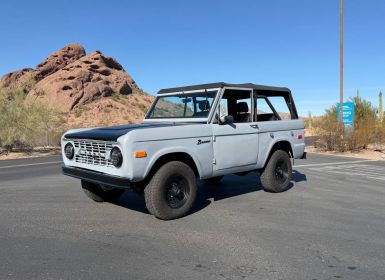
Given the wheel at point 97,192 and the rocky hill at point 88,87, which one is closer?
the wheel at point 97,192

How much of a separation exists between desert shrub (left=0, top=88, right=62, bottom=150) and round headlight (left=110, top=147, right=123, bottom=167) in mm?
19719

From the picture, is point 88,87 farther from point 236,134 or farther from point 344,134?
point 236,134

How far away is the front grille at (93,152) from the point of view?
5812 mm

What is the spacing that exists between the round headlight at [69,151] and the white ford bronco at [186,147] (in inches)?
0.6

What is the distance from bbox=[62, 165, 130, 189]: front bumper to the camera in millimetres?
5543

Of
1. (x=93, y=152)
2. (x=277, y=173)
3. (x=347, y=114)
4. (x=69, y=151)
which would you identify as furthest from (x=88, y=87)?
(x=93, y=152)

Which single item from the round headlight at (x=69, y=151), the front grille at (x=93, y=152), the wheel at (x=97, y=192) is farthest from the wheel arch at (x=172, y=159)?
the wheel at (x=97, y=192)

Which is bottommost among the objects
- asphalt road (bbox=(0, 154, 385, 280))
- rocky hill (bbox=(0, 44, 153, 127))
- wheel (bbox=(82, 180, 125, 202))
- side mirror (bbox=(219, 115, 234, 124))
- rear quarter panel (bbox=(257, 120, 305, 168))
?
asphalt road (bbox=(0, 154, 385, 280))

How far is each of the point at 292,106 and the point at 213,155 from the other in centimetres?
314

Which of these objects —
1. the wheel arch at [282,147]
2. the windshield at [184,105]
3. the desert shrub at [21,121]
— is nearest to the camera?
the windshield at [184,105]

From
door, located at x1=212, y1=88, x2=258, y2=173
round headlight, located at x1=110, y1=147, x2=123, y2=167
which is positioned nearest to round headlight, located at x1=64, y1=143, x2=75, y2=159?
round headlight, located at x1=110, y1=147, x2=123, y2=167

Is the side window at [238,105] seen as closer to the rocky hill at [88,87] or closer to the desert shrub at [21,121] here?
the desert shrub at [21,121]

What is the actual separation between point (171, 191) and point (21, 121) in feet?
67.9

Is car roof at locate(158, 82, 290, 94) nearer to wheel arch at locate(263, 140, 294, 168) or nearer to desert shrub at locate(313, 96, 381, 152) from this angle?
wheel arch at locate(263, 140, 294, 168)
